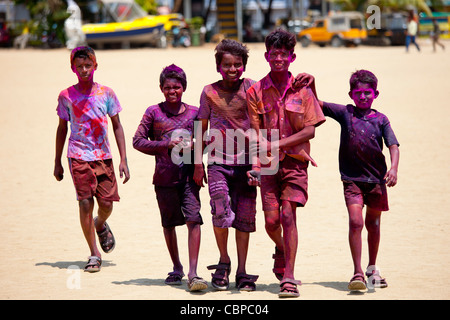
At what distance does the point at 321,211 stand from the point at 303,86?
365 centimetres

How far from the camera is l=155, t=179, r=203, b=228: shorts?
5867 mm

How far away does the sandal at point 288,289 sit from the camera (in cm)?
536

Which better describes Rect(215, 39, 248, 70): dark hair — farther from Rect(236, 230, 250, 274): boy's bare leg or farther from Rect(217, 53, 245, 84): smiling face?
Rect(236, 230, 250, 274): boy's bare leg

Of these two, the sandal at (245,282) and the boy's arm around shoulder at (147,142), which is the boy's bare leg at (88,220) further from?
the sandal at (245,282)

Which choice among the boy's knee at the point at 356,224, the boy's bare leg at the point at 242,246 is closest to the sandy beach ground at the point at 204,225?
the boy's bare leg at the point at 242,246

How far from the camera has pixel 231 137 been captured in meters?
5.70

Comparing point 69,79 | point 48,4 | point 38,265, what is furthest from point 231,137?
point 48,4

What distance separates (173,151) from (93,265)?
52.0 inches

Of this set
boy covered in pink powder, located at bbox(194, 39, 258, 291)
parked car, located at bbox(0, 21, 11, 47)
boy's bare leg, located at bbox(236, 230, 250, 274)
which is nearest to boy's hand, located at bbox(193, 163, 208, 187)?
boy covered in pink powder, located at bbox(194, 39, 258, 291)

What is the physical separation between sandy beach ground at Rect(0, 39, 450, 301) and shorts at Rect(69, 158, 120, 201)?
0.64m

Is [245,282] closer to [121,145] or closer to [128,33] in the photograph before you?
[121,145]

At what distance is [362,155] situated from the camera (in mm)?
5676

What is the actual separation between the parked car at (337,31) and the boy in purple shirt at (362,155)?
99.0 feet

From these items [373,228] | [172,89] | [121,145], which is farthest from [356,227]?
[121,145]
